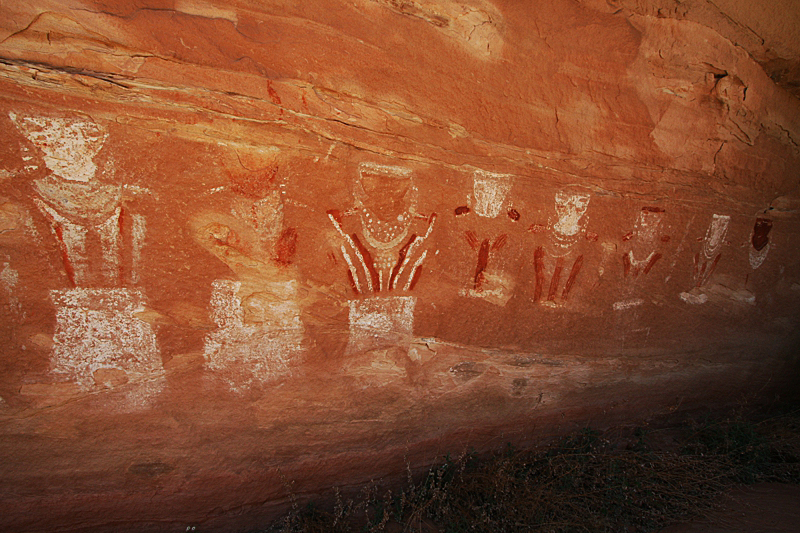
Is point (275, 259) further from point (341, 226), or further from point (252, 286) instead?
point (341, 226)

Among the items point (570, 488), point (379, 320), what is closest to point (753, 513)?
point (570, 488)

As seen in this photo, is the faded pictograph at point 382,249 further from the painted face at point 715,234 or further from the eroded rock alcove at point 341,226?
the painted face at point 715,234

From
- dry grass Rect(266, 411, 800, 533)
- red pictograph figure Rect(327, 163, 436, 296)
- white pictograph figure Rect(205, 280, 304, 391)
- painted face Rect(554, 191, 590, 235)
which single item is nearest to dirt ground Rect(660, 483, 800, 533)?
dry grass Rect(266, 411, 800, 533)

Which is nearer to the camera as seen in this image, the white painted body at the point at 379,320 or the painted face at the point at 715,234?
the white painted body at the point at 379,320

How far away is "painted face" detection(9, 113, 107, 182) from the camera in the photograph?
1417 millimetres

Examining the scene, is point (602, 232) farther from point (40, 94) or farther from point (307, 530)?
point (40, 94)

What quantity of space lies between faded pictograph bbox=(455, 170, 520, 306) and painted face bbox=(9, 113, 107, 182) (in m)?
1.45

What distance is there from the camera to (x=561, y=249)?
7.41ft

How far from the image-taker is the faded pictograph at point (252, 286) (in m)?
1.68

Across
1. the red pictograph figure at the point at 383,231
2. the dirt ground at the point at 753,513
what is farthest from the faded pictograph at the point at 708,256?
the red pictograph figure at the point at 383,231

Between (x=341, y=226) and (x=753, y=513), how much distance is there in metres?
2.47

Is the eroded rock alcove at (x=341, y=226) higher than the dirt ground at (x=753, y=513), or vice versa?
the eroded rock alcove at (x=341, y=226)

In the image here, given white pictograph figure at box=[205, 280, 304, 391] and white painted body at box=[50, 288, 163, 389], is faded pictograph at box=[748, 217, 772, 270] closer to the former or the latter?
white pictograph figure at box=[205, 280, 304, 391]

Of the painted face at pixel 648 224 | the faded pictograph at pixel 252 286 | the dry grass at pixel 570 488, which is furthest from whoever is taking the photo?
the painted face at pixel 648 224
